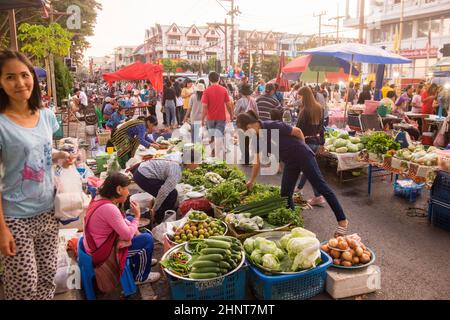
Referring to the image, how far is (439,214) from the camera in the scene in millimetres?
5598

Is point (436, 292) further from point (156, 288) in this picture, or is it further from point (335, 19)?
point (335, 19)

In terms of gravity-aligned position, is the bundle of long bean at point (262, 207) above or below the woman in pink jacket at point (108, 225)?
below

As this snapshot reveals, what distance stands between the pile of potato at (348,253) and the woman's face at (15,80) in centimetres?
331

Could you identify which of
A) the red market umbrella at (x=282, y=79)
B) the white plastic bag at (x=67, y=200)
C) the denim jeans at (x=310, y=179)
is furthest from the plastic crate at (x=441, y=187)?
the red market umbrella at (x=282, y=79)

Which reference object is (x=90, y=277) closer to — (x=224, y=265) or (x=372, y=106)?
(x=224, y=265)

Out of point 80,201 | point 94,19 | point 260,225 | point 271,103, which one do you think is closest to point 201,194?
point 260,225

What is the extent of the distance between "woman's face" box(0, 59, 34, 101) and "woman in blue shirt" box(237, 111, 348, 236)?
2.93 m

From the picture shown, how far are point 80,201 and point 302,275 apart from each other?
7.21 ft

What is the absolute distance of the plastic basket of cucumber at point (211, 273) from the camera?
341 cm

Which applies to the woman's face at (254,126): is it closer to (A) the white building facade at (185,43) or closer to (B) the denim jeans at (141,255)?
(B) the denim jeans at (141,255)

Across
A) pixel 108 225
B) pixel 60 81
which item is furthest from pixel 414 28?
pixel 108 225

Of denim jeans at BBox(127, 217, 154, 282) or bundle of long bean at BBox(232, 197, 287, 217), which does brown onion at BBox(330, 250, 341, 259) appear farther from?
denim jeans at BBox(127, 217, 154, 282)

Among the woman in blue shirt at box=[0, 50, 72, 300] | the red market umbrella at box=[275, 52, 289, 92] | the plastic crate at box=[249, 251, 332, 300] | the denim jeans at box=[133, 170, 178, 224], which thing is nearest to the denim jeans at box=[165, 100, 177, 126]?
the red market umbrella at box=[275, 52, 289, 92]

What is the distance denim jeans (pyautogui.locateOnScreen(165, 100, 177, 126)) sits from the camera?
15211mm
